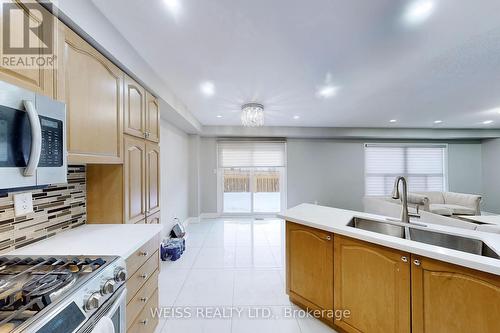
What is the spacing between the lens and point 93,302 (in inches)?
34.1

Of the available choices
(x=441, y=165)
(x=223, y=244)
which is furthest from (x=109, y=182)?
(x=441, y=165)

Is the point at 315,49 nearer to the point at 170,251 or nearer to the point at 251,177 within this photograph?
the point at 170,251

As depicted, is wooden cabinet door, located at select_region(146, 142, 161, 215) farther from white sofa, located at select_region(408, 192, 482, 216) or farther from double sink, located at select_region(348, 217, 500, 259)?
white sofa, located at select_region(408, 192, 482, 216)

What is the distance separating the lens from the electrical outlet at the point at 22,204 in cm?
113

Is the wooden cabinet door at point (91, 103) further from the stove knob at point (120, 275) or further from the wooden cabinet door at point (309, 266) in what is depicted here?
the wooden cabinet door at point (309, 266)

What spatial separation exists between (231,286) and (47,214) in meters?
1.86

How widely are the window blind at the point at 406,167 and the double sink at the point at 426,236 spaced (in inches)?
175

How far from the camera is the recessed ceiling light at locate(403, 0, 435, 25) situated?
50.7 inches

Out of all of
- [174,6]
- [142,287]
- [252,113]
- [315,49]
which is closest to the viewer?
[174,6]

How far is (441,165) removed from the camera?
596 cm

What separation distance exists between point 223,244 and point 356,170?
14.0 ft

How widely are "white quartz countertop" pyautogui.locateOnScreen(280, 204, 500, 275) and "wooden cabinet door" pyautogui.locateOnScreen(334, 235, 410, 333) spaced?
0.07m

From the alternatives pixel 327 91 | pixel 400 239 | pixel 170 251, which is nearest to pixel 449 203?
pixel 327 91

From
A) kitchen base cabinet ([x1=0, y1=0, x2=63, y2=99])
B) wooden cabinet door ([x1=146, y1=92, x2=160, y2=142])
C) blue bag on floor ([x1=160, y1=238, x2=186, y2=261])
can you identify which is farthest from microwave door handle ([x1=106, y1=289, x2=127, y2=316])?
blue bag on floor ([x1=160, y1=238, x2=186, y2=261])
